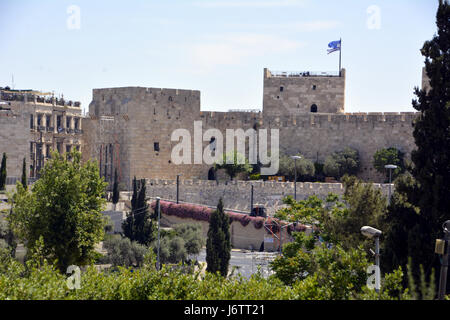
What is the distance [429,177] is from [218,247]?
14170mm

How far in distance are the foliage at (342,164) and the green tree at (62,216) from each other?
18.6 metres

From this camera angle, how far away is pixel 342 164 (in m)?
42.9

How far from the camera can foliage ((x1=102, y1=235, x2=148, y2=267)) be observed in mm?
31875

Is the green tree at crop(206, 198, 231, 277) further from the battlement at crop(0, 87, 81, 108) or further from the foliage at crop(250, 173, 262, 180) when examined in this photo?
the battlement at crop(0, 87, 81, 108)

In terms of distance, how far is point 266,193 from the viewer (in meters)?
40.0

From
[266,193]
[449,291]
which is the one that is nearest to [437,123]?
[449,291]

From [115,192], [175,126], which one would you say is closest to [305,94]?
[175,126]

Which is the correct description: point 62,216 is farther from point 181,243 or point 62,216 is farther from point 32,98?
point 32,98

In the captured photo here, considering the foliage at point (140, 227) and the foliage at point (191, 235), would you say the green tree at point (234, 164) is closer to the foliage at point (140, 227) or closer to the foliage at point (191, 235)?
the foliage at point (191, 235)

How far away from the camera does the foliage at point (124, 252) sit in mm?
31875

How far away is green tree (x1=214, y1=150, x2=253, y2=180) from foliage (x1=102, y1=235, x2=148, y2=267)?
1177cm

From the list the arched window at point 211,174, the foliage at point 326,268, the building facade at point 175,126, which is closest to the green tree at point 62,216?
the foliage at point 326,268

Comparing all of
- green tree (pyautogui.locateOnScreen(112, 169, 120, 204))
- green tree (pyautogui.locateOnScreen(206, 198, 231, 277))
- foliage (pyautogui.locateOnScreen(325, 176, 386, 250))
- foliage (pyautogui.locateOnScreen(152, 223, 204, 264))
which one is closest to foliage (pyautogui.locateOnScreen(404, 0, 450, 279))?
foliage (pyautogui.locateOnScreen(325, 176, 386, 250))

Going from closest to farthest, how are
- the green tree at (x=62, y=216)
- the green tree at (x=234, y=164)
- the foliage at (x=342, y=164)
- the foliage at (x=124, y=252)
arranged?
the green tree at (x=62, y=216) < the foliage at (x=124, y=252) < the foliage at (x=342, y=164) < the green tree at (x=234, y=164)
